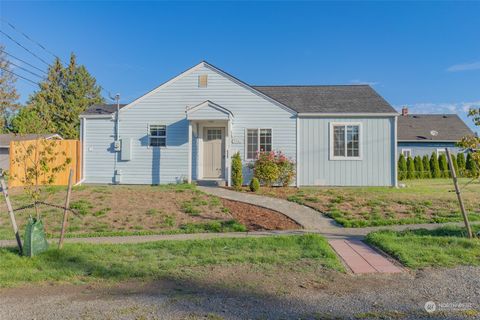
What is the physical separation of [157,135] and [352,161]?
8616 millimetres

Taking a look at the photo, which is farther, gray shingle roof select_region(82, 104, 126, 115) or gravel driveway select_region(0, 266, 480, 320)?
gray shingle roof select_region(82, 104, 126, 115)

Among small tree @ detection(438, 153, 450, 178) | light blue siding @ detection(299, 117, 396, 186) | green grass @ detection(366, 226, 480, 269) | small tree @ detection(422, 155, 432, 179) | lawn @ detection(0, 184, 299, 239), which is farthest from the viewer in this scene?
small tree @ detection(438, 153, 450, 178)

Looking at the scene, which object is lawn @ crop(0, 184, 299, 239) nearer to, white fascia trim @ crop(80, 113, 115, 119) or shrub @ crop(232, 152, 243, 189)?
shrub @ crop(232, 152, 243, 189)

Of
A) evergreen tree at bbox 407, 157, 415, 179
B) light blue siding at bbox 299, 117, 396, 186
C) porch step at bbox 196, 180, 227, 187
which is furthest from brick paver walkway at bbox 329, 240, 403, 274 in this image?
evergreen tree at bbox 407, 157, 415, 179

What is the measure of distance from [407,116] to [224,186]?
26246 mm

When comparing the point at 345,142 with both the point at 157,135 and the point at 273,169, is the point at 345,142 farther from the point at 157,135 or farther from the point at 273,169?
the point at 157,135

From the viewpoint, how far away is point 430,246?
237 inches

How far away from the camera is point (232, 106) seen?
14.8 metres

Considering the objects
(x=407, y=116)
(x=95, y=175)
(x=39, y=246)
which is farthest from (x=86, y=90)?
(x=39, y=246)

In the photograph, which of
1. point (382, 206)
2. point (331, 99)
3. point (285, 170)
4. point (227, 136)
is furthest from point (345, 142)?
point (382, 206)

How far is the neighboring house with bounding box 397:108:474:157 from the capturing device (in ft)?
90.5

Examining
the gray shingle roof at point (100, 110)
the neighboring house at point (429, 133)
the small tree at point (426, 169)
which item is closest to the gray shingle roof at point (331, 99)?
the gray shingle roof at point (100, 110)

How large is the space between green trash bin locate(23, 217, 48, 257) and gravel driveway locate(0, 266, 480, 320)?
1369mm

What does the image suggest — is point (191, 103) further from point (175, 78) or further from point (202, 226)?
Result: point (202, 226)
